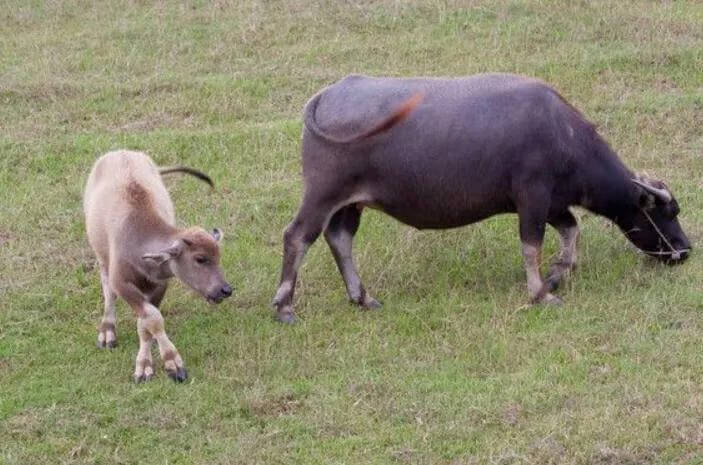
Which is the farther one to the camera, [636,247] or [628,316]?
[636,247]

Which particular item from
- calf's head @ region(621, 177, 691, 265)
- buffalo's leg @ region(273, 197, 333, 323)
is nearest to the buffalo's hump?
buffalo's leg @ region(273, 197, 333, 323)

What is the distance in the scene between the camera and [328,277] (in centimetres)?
952

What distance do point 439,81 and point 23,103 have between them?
18.4 ft

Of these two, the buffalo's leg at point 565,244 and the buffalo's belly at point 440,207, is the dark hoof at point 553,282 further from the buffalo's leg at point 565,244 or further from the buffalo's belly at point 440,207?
the buffalo's belly at point 440,207

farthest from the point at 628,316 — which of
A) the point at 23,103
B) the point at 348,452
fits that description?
the point at 23,103

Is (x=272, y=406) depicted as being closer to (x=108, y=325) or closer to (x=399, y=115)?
(x=108, y=325)

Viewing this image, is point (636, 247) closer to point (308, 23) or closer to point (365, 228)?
point (365, 228)

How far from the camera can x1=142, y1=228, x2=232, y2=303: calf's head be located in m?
7.84

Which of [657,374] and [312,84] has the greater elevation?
[657,374]

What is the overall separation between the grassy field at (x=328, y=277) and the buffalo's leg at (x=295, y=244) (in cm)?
13

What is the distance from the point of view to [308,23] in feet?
49.0

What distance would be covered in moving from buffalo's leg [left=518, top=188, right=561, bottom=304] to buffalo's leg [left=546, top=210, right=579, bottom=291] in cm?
22

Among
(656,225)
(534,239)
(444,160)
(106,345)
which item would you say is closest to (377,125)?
(444,160)

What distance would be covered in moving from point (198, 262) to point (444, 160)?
184 centimetres
